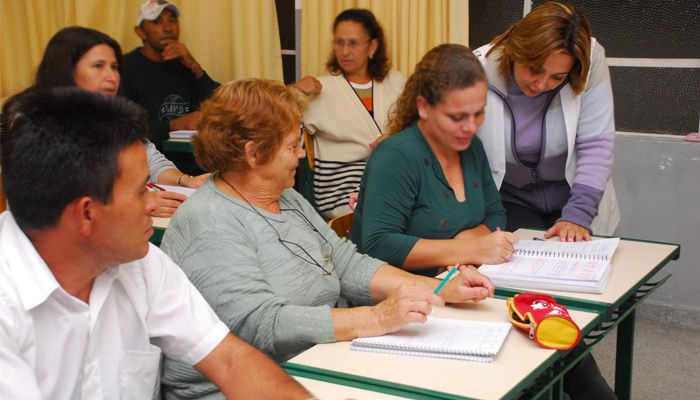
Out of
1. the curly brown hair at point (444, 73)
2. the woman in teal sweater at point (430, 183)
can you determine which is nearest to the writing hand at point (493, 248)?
the woman in teal sweater at point (430, 183)

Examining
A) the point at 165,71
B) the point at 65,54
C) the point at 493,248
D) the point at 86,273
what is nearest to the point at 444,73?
the point at 493,248

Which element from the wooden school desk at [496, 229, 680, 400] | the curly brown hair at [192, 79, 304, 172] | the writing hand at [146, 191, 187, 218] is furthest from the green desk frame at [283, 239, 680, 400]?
the writing hand at [146, 191, 187, 218]

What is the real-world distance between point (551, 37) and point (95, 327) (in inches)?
63.3

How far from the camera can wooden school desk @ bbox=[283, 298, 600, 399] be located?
4.94 ft

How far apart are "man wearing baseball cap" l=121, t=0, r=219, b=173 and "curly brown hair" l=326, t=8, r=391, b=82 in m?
0.94

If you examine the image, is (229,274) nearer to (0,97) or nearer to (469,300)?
(469,300)

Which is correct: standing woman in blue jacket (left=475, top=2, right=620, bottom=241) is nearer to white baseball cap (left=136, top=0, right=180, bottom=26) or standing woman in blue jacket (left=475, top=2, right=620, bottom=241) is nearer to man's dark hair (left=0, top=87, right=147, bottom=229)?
man's dark hair (left=0, top=87, right=147, bottom=229)

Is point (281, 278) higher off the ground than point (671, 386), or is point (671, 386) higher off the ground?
point (281, 278)

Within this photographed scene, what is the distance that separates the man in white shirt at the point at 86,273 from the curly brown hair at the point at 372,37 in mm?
3024

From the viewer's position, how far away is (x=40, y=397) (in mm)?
1259

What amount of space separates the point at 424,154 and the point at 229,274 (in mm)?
861

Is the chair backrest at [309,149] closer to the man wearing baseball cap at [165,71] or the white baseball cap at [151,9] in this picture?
the man wearing baseball cap at [165,71]

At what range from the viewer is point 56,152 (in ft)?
4.17

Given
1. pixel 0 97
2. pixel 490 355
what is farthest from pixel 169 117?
pixel 490 355
